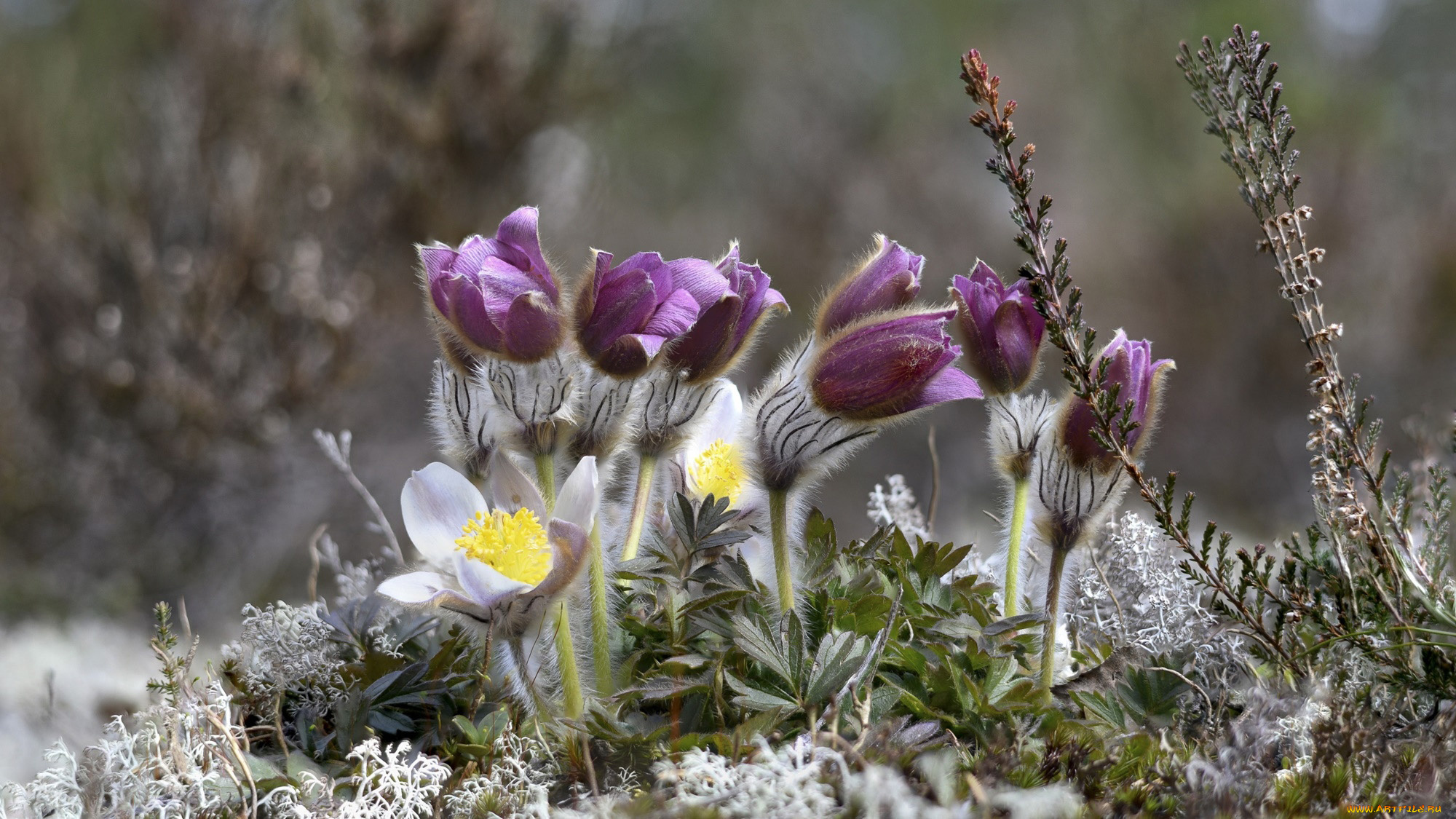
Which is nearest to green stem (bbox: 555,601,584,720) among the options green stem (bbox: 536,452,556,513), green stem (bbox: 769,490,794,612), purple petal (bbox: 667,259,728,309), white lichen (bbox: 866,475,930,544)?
green stem (bbox: 536,452,556,513)

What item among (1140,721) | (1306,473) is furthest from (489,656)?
(1306,473)

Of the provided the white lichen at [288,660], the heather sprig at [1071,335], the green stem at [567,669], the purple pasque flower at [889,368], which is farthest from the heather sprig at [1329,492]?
the white lichen at [288,660]

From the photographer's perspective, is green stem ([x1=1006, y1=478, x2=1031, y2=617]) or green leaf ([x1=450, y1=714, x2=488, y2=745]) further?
green stem ([x1=1006, y1=478, x2=1031, y2=617])

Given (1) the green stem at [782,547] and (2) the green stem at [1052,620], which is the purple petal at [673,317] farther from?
(2) the green stem at [1052,620]

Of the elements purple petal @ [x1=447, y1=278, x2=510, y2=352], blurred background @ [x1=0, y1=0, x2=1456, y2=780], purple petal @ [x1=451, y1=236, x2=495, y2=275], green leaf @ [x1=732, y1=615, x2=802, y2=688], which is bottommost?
green leaf @ [x1=732, y1=615, x2=802, y2=688]

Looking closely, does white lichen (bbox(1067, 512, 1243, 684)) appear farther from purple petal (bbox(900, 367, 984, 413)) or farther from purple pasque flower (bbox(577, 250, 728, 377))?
purple pasque flower (bbox(577, 250, 728, 377))

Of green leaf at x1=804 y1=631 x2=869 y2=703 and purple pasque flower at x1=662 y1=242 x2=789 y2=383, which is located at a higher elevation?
purple pasque flower at x1=662 y1=242 x2=789 y2=383

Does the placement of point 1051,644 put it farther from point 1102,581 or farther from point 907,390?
point 907,390
